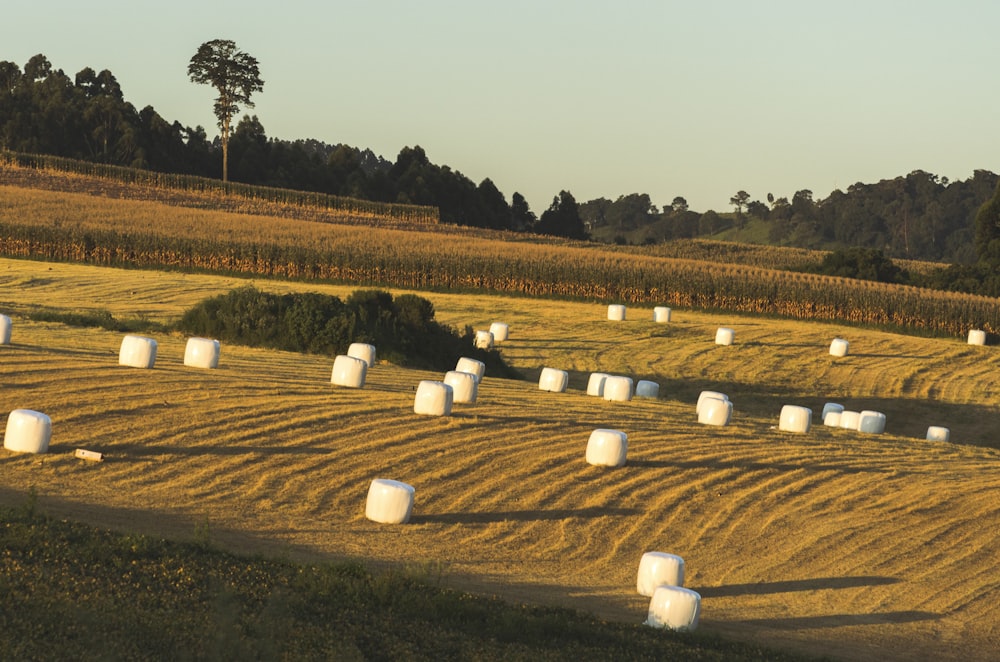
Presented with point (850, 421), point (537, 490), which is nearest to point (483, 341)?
point (850, 421)

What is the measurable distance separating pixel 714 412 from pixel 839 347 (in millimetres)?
19253

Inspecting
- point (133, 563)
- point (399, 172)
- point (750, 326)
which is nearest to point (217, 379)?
point (133, 563)

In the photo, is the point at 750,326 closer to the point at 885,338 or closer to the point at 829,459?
the point at 885,338

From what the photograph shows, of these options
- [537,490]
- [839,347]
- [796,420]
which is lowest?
[537,490]

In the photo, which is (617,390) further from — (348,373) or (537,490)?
(537,490)

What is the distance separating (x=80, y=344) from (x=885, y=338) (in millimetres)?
29741

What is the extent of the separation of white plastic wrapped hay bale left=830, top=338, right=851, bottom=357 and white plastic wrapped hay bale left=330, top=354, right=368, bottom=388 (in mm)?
23235

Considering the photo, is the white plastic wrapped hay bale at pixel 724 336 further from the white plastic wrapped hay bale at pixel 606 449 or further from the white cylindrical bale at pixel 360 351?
the white plastic wrapped hay bale at pixel 606 449

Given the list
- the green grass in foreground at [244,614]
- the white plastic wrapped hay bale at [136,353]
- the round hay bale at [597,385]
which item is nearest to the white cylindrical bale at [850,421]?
the round hay bale at [597,385]

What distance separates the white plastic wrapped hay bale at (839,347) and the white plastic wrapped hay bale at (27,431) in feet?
99.6

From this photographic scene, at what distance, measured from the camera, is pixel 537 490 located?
18.2m

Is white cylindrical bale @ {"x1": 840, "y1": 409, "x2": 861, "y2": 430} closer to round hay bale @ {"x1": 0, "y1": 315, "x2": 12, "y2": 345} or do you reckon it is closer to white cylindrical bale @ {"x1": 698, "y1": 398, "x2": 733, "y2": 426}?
white cylindrical bale @ {"x1": 698, "y1": 398, "x2": 733, "y2": 426}

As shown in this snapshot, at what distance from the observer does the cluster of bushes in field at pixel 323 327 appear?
3034cm

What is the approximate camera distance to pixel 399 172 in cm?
12719
